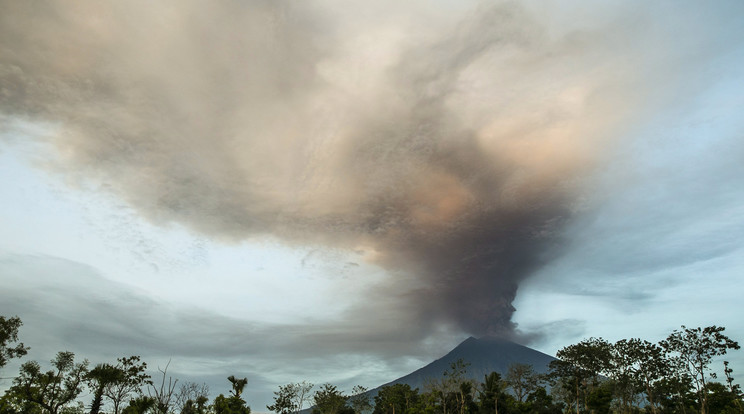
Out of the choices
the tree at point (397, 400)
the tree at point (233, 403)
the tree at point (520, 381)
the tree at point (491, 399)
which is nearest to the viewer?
the tree at point (233, 403)

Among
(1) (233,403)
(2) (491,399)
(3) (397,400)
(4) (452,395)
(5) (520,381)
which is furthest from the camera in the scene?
(5) (520,381)

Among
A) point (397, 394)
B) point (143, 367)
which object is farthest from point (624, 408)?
point (143, 367)

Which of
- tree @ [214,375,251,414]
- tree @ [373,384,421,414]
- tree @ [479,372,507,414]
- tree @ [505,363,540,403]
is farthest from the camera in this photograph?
tree @ [505,363,540,403]

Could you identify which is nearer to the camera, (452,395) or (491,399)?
(491,399)

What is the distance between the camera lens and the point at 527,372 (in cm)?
9138

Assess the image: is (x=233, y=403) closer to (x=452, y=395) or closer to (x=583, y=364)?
(x=452, y=395)

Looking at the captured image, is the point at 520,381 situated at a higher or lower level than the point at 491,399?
higher

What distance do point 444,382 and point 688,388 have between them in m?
38.8

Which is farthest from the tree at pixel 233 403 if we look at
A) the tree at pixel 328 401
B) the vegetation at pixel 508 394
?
the tree at pixel 328 401

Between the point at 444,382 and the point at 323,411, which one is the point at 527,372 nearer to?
the point at 444,382

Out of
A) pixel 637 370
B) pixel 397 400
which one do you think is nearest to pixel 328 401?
pixel 397 400

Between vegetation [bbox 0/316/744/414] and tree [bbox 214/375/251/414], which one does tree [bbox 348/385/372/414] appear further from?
tree [bbox 214/375/251/414]

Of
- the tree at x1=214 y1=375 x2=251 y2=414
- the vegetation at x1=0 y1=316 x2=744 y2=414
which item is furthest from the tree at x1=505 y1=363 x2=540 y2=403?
the tree at x1=214 y1=375 x2=251 y2=414

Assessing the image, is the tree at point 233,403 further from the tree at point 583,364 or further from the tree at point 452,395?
the tree at point 583,364
